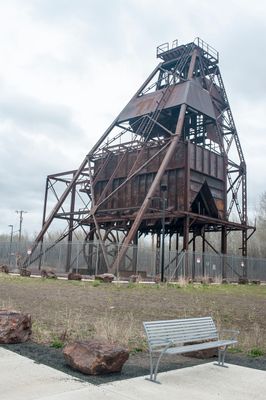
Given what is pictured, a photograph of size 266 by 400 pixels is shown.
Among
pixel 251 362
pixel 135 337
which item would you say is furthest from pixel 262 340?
pixel 135 337

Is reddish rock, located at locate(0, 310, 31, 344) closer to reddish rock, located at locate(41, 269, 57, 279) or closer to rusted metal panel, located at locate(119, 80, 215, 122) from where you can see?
reddish rock, located at locate(41, 269, 57, 279)

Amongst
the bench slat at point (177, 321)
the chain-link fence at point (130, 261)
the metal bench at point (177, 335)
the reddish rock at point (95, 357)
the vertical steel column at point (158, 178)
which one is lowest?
the reddish rock at point (95, 357)

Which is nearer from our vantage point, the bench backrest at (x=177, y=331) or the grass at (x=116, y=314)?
the bench backrest at (x=177, y=331)

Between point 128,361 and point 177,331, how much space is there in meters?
1.16

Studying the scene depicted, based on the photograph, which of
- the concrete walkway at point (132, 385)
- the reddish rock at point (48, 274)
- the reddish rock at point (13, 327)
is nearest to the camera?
the concrete walkway at point (132, 385)

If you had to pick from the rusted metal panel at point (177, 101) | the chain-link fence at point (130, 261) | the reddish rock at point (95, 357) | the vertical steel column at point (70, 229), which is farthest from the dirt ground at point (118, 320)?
the rusted metal panel at point (177, 101)

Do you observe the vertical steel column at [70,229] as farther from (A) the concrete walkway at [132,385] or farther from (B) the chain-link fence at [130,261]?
(A) the concrete walkway at [132,385]

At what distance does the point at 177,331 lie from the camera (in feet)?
20.9

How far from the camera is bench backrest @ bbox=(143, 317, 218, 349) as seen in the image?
5.86 m

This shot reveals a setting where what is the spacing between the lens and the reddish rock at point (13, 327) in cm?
761

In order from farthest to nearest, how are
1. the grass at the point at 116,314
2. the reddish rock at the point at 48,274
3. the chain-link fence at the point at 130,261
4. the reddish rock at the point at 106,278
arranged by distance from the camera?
1. the chain-link fence at the point at 130,261
2. the reddish rock at the point at 48,274
3. the reddish rock at the point at 106,278
4. the grass at the point at 116,314

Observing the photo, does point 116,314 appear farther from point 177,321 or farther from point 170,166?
point 170,166

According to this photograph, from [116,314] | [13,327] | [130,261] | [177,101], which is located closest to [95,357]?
[13,327]

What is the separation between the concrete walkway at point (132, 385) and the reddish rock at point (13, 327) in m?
1.11
